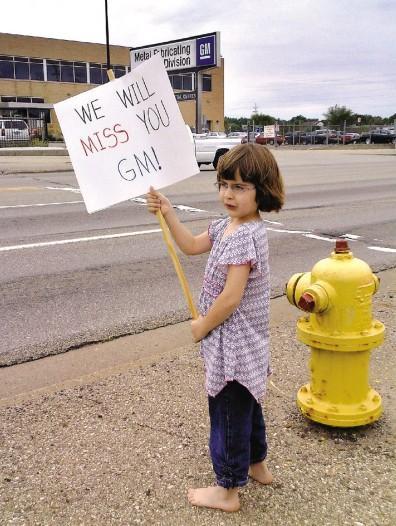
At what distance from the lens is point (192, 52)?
33.3m

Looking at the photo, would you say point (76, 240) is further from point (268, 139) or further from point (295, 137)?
point (295, 137)

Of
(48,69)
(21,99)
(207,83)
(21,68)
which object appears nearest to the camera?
(21,68)

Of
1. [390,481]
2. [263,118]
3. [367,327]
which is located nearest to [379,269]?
A: [367,327]

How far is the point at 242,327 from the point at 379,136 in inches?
1831

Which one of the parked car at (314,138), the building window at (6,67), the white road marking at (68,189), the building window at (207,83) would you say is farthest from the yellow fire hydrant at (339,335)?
the building window at (207,83)

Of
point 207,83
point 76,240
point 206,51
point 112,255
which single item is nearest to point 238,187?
point 112,255

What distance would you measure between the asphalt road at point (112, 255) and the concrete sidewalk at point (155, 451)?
2.58ft

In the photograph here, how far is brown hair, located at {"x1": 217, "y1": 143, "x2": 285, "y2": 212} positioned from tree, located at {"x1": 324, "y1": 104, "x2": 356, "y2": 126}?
64.0 metres

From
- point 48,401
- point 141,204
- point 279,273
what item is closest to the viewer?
point 48,401

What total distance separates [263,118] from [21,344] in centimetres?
7419

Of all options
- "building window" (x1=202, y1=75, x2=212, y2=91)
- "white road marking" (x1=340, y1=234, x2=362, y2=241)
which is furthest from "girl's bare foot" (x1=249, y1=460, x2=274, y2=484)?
"building window" (x1=202, y1=75, x2=212, y2=91)

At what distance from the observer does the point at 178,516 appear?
2.38 m

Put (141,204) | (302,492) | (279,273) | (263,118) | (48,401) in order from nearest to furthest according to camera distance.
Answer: (302,492) → (48,401) → (279,273) → (141,204) → (263,118)

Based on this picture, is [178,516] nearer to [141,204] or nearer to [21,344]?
[21,344]
